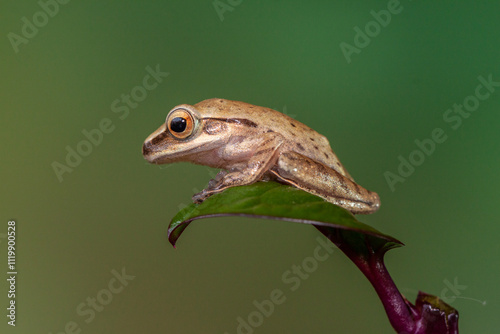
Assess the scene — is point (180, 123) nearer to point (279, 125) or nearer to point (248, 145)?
point (248, 145)

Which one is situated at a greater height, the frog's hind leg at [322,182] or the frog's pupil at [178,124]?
the frog's pupil at [178,124]

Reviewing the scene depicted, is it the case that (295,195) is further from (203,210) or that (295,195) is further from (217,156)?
(217,156)

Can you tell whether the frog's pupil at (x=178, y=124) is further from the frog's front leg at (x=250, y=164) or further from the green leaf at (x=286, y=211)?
the green leaf at (x=286, y=211)

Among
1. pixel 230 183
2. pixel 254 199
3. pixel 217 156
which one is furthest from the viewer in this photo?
pixel 217 156

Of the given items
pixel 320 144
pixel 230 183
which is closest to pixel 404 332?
pixel 230 183

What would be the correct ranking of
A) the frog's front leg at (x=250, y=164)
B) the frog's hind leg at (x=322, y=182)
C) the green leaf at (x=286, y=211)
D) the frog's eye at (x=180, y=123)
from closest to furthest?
the green leaf at (x=286, y=211) → the frog's front leg at (x=250, y=164) → the frog's hind leg at (x=322, y=182) → the frog's eye at (x=180, y=123)

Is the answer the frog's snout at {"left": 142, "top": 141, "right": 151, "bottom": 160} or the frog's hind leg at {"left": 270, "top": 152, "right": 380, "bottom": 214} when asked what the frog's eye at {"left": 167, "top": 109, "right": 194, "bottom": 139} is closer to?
the frog's snout at {"left": 142, "top": 141, "right": 151, "bottom": 160}

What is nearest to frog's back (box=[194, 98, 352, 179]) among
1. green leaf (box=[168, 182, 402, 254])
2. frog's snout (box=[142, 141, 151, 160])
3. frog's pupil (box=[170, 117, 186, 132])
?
frog's pupil (box=[170, 117, 186, 132])

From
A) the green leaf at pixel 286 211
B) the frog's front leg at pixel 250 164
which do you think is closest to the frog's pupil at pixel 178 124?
the frog's front leg at pixel 250 164
